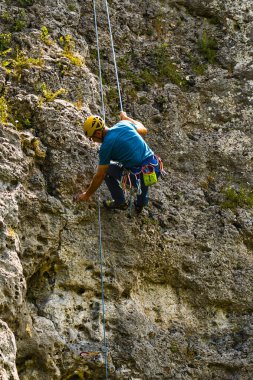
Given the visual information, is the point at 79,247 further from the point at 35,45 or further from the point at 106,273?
the point at 35,45

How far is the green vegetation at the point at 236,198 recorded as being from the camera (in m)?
9.89

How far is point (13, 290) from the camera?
24.2ft

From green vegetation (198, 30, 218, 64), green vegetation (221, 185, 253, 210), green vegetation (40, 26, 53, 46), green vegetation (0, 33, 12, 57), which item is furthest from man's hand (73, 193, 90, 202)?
green vegetation (198, 30, 218, 64)

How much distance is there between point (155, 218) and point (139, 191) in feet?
1.59

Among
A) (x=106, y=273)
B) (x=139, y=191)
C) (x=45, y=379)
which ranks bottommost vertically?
(x=45, y=379)

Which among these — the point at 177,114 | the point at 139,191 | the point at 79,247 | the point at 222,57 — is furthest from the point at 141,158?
the point at 222,57

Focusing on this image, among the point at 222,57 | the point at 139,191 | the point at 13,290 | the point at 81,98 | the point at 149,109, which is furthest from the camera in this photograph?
the point at 222,57

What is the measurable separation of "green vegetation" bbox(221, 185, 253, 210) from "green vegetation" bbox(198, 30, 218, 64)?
2507mm

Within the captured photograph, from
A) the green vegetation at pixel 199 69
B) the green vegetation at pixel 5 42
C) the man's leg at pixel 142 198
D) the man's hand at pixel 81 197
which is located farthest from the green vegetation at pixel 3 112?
the green vegetation at pixel 199 69

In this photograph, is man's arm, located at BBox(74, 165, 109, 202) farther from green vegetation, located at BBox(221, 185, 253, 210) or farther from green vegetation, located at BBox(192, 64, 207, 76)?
green vegetation, located at BBox(192, 64, 207, 76)

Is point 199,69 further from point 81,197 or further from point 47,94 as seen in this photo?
point 81,197

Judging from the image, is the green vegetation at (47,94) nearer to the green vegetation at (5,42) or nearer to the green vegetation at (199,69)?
the green vegetation at (5,42)

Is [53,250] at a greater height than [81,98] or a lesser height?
lesser

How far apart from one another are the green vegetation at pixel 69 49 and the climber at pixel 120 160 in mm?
1556
